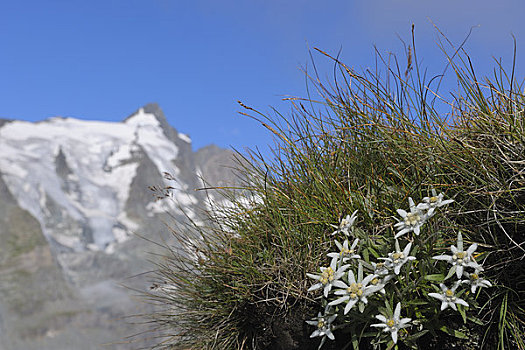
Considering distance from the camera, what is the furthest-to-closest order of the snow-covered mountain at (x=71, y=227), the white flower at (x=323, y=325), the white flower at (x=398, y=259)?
the snow-covered mountain at (x=71, y=227)
the white flower at (x=323, y=325)
the white flower at (x=398, y=259)

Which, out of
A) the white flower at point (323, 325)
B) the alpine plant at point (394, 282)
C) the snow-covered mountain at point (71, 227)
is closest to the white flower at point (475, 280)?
the alpine plant at point (394, 282)

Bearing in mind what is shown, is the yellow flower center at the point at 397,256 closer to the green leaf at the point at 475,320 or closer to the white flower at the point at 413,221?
the white flower at the point at 413,221

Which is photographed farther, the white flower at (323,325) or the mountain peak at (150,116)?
the mountain peak at (150,116)

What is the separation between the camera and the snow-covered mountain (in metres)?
9.67

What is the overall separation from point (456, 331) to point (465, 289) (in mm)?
138

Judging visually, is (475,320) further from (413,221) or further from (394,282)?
(413,221)

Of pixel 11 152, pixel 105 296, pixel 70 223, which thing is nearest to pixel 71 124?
pixel 11 152

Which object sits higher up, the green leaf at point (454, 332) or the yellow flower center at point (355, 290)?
the yellow flower center at point (355, 290)

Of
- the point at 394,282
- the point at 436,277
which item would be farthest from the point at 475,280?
the point at 394,282

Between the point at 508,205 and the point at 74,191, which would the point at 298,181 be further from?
the point at 74,191

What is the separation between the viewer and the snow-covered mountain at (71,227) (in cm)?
967

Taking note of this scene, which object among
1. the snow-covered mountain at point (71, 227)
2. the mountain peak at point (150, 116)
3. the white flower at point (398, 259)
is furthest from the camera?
the mountain peak at point (150, 116)

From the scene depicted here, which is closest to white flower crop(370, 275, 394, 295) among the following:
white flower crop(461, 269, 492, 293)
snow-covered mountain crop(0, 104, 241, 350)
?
white flower crop(461, 269, 492, 293)

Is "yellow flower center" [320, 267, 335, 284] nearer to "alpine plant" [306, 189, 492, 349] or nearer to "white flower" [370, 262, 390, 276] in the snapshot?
"alpine plant" [306, 189, 492, 349]
